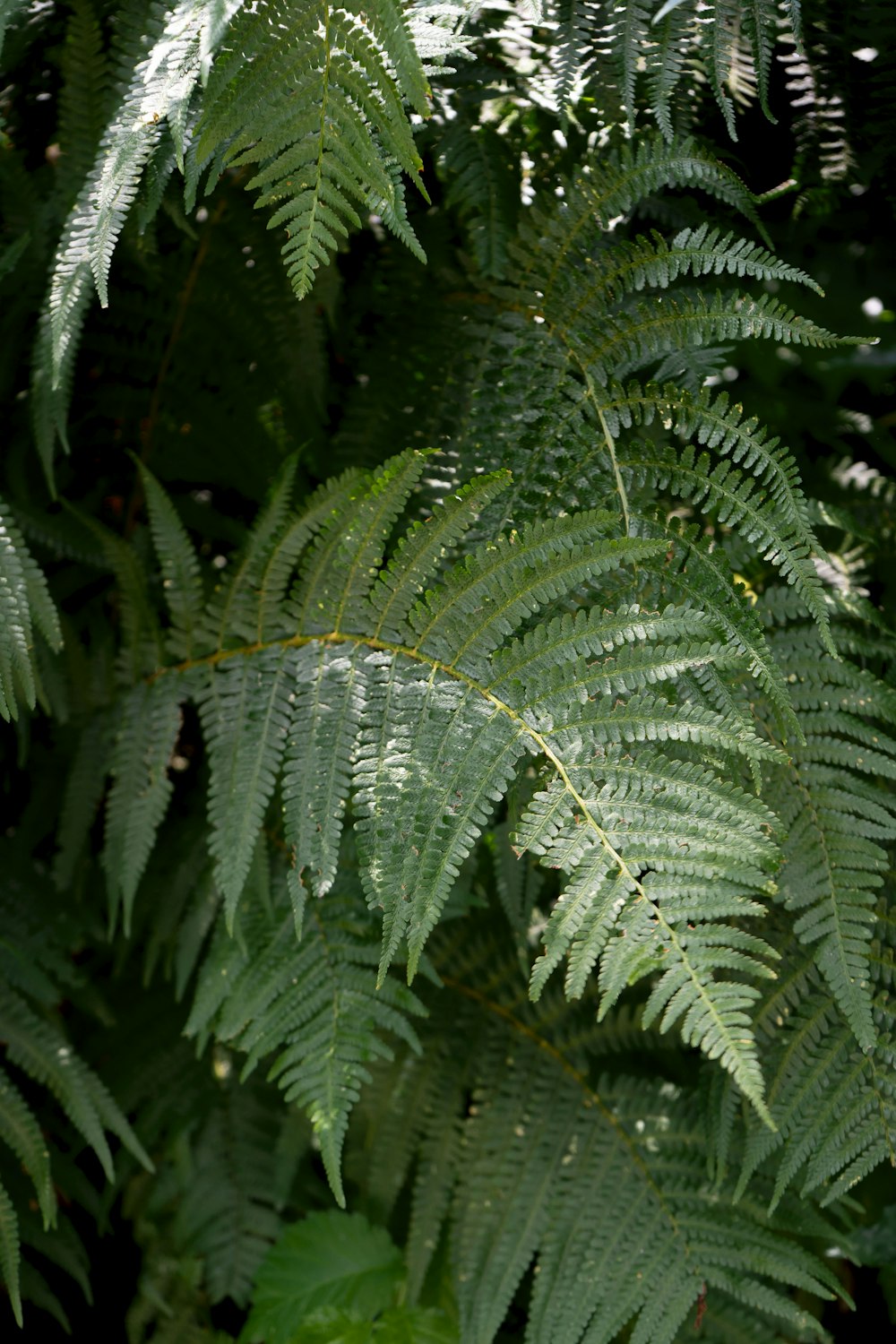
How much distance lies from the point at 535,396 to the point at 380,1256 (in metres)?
1.09

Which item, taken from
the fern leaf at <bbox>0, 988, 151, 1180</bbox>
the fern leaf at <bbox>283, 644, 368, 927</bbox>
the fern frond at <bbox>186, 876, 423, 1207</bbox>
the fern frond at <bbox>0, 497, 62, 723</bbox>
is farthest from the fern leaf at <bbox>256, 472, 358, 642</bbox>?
the fern leaf at <bbox>0, 988, 151, 1180</bbox>

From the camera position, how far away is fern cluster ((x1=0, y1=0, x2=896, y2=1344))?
0.90 m

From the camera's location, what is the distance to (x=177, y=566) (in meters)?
1.22

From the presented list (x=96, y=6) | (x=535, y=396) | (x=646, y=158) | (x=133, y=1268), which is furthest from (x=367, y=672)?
(x=133, y=1268)

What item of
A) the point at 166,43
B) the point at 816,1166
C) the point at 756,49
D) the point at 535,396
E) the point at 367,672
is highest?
the point at 756,49

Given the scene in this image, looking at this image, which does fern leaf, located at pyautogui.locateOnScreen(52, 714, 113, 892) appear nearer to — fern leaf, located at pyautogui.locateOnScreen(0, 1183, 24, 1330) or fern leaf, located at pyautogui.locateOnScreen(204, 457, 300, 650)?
fern leaf, located at pyautogui.locateOnScreen(204, 457, 300, 650)

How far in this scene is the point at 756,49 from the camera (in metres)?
1.01

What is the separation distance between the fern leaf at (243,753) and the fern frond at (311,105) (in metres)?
0.41

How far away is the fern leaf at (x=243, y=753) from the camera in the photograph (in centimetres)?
103

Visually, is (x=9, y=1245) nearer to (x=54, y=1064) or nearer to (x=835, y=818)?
(x=54, y=1064)

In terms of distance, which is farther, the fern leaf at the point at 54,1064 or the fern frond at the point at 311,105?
the fern leaf at the point at 54,1064

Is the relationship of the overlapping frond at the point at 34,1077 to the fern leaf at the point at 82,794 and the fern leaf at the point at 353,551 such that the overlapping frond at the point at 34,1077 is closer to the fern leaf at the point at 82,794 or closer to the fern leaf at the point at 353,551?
the fern leaf at the point at 82,794

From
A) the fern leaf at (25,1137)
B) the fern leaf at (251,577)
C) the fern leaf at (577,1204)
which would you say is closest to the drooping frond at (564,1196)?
the fern leaf at (577,1204)

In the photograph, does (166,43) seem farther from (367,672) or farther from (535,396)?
(367,672)
